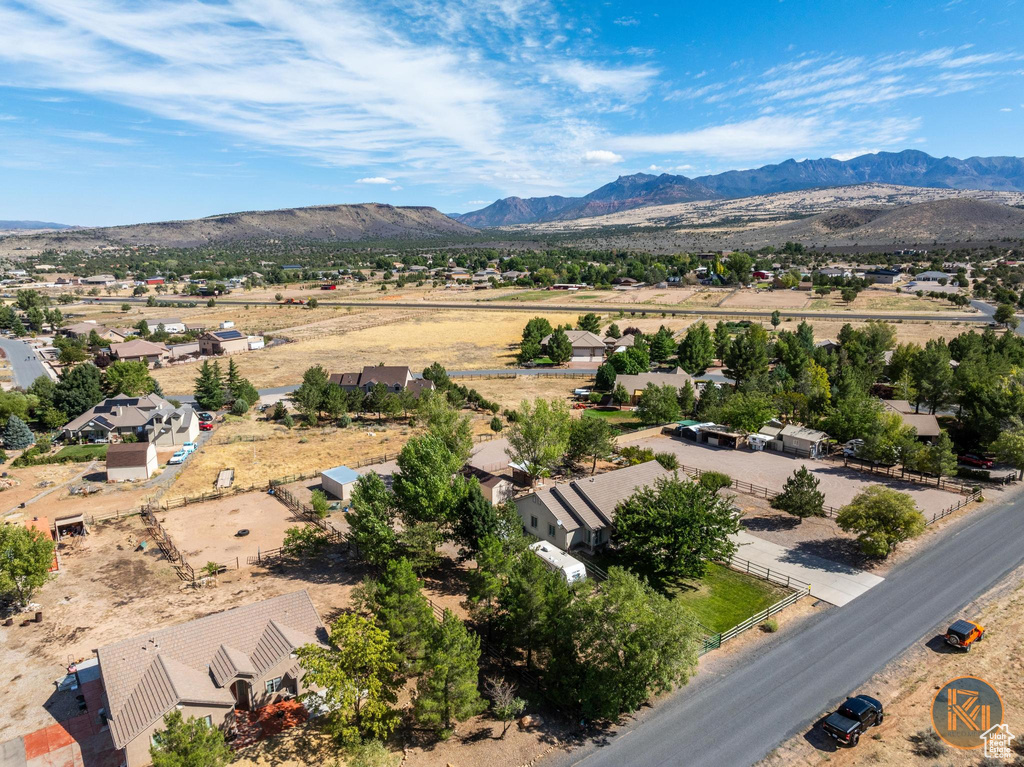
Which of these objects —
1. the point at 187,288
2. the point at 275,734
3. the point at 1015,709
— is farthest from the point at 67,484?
the point at 187,288

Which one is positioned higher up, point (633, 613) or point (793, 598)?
point (633, 613)

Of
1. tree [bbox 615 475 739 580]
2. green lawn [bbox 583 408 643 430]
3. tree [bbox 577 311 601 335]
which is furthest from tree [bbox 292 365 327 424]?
tree [bbox 577 311 601 335]

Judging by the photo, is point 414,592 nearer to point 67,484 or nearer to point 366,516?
point 366,516

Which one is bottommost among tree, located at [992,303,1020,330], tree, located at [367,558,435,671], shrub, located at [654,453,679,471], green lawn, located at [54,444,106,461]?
shrub, located at [654,453,679,471]

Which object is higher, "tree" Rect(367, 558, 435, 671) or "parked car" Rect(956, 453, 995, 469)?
"tree" Rect(367, 558, 435, 671)

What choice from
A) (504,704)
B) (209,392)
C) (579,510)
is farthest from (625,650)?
(209,392)

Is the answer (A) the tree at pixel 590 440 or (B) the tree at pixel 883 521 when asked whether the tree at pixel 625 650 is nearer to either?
(B) the tree at pixel 883 521

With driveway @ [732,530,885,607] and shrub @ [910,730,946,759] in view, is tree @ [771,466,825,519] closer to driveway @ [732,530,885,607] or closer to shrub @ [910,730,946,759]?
driveway @ [732,530,885,607]
